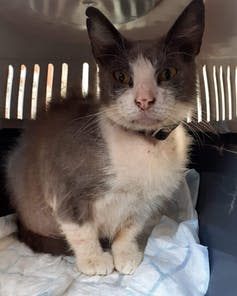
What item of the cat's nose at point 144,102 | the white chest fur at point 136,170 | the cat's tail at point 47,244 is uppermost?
the cat's nose at point 144,102

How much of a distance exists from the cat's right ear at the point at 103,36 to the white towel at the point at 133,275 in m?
0.52

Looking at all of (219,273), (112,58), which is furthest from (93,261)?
(112,58)

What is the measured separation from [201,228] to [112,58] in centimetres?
56

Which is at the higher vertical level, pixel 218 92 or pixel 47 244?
pixel 218 92

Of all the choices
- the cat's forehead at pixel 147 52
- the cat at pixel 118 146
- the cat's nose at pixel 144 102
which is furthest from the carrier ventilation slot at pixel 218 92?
the cat's nose at pixel 144 102

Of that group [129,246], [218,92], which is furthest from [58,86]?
[129,246]

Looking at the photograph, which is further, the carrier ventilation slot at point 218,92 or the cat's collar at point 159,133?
the carrier ventilation slot at point 218,92

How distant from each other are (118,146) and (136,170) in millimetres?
70

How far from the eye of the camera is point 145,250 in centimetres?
131

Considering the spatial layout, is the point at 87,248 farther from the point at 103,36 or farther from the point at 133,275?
the point at 103,36

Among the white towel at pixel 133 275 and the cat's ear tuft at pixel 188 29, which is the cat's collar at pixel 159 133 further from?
the white towel at pixel 133 275

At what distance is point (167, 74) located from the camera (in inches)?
43.2

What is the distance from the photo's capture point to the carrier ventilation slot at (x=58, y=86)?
162cm

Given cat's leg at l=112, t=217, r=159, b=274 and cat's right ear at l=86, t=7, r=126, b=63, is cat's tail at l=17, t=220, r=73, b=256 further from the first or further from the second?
cat's right ear at l=86, t=7, r=126, b=63
